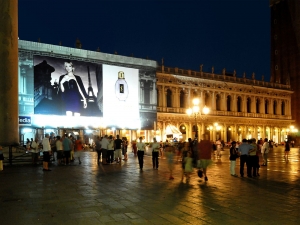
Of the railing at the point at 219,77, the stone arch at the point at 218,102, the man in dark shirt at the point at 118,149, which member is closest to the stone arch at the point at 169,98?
the railing at the point at 219,77

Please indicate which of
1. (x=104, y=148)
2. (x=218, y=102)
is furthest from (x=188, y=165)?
(x=218, y=102)

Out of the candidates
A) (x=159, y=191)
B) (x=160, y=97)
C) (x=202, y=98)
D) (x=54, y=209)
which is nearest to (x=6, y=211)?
(x=54, y=209)

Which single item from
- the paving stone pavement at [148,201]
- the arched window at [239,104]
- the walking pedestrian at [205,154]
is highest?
the arched window at [239,104]

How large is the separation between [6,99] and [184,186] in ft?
31.4

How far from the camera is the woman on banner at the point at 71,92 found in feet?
121

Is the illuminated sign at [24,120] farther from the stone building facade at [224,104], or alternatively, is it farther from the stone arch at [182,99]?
the stone arch at [182,99]

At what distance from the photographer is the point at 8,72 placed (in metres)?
16.2

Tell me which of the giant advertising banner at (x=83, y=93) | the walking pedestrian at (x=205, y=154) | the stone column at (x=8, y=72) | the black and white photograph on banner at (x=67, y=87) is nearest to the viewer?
the walking pedestrian at (x=205, y=154)

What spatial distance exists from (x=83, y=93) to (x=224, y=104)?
23634 mm

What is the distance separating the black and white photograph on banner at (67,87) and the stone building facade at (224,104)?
34.9ft

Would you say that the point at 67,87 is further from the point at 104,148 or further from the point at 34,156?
the point at 104,148

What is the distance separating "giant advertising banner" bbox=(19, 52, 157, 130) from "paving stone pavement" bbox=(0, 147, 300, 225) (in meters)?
24.5

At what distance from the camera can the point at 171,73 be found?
48031 mm

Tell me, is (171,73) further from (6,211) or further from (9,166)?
(6,211)
